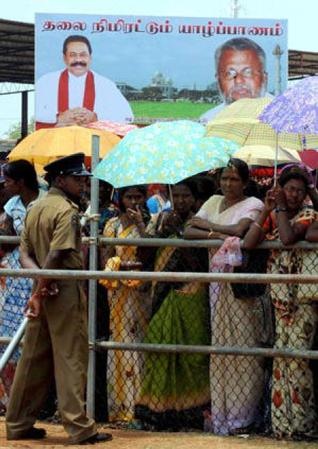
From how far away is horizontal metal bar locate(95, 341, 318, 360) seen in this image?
20.1 ft

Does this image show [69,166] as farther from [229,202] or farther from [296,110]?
[296,110]

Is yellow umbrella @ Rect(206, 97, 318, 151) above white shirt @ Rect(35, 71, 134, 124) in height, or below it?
below

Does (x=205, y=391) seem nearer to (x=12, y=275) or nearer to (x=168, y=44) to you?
(x=12, y=275)

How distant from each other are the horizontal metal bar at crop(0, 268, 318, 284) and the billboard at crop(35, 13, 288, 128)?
10589 millimetres

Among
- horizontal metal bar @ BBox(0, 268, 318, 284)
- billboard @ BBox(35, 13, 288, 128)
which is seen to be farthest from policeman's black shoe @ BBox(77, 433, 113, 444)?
billboard @ BBox(35, 13, 288, 128)

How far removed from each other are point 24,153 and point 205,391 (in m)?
3.59

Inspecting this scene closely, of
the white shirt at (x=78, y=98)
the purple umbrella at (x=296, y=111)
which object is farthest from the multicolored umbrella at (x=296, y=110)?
the white shirt at (x=78, y=98)

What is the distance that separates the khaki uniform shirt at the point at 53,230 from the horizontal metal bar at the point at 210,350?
69cm

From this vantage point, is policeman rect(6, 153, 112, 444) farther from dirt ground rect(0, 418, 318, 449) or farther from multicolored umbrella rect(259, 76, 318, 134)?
multicolored umbrella rect(259, 76, 318, 134)

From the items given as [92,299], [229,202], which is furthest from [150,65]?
[92,299]

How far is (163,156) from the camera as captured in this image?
666cm

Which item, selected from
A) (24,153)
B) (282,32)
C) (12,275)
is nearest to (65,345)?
(12,275)

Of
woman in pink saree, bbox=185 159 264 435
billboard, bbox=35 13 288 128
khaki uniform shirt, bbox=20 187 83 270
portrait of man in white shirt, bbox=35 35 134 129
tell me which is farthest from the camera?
billboard, bbox=35 13 288 128

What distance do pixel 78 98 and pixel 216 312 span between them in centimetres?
1124
